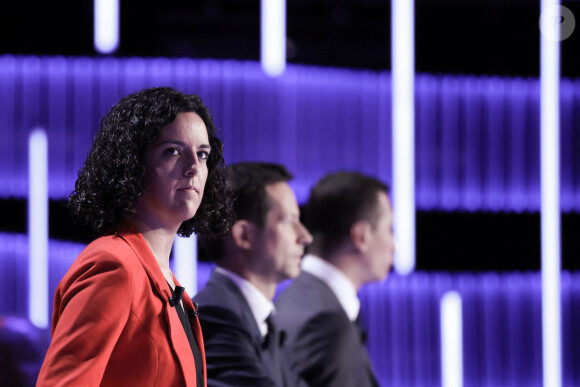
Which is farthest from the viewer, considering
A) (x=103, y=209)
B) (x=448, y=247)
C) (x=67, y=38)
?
(x=448, y=247)

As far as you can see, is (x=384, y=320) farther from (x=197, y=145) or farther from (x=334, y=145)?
(x=197, y=145)

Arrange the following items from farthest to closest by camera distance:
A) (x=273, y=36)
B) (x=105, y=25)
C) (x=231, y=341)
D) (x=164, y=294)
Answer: (x=273, y=36), (x=105, y=25), (x=231, y=341), (x=164, y=294)

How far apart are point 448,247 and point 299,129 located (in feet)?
3.01

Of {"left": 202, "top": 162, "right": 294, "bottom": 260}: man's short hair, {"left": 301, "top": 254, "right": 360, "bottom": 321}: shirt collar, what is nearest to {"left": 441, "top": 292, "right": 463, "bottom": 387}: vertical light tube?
{"left": 301, "top": 254, "right": 360, "bottom": 321}: shirt collar

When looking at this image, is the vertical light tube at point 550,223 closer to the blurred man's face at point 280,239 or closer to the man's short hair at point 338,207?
the man's short hair at point 338,207

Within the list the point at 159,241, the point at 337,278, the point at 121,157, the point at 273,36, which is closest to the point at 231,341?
the point at 337,278

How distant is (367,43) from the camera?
358 centimetres

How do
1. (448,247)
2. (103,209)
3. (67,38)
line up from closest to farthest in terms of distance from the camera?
(103,209)
(67,38)
(448,247)

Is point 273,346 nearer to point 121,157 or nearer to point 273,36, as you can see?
point 121,157

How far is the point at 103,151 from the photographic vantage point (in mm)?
1423

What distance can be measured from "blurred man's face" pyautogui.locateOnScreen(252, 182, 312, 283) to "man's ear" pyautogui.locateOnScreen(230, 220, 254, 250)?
22mm

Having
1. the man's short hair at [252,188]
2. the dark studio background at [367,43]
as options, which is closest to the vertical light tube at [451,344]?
the dark studio background at [367,43]

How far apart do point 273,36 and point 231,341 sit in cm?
169

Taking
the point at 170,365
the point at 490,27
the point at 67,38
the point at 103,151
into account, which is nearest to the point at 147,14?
the point at 67,38
